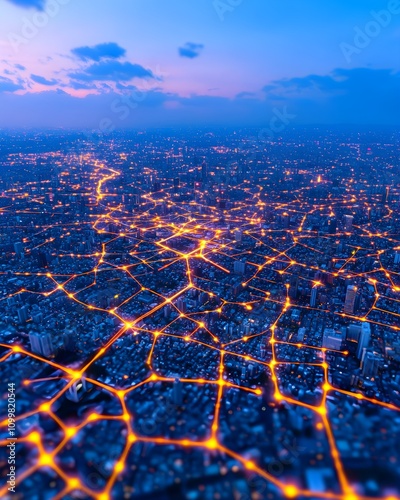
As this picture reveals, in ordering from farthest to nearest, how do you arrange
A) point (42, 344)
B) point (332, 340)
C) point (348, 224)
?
point (348, 224), point (332, 340), point (42, 344)

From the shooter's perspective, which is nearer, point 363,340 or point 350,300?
point 363,340

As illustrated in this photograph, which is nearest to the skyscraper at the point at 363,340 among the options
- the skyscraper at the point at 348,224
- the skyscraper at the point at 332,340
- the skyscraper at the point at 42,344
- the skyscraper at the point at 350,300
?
the skyscraper at the point at 332,340

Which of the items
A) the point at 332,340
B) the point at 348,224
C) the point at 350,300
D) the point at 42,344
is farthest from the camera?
the point at 348,224

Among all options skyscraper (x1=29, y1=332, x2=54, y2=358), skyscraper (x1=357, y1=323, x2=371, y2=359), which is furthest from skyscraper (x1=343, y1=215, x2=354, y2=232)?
skyscraper (x1=29, y1=332, x2=54, y2=358)

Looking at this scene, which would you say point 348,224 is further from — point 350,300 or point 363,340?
point 363,340

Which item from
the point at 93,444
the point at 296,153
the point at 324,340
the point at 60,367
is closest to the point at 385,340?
the point at 324,340

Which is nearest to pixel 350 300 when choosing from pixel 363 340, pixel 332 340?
pixel 363 340

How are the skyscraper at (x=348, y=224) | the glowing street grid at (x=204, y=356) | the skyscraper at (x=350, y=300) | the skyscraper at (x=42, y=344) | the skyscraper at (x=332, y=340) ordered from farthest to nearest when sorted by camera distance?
the skyscraper at (x=348, y=224)
the skyscraper at (x=350, y=300)
the skyscraper at (x=332, y=340)
the skyscraper at (x=42, y=344)
the glowing street grid at (x=204, y=356)

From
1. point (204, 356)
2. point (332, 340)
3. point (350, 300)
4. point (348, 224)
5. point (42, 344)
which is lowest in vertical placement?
point (204, 356)

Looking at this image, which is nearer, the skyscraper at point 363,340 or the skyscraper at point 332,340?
the skyscraper at point 363,340

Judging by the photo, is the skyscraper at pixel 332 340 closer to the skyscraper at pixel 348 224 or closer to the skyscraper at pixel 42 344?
the skyscraper at pixel 42 344
